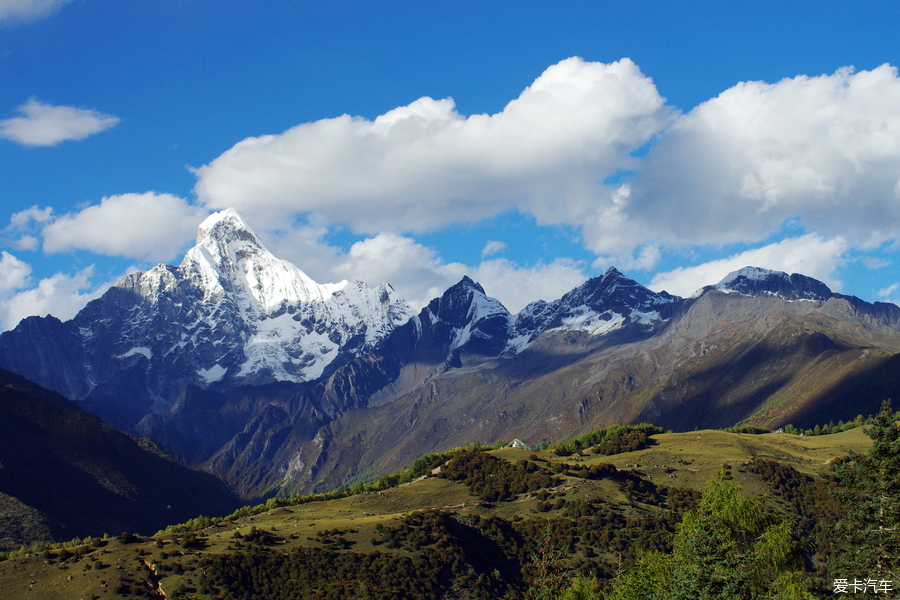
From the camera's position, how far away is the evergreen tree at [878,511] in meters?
68.4

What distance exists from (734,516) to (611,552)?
109011mm

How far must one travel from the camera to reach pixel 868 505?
70.0 meters

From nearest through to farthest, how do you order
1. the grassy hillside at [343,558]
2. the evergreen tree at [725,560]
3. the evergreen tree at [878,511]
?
the evergreen tree at [878,511] < the evergreen tree at [725,560] < the grassy hillside at [343,558]

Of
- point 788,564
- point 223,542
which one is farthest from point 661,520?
point 788,564

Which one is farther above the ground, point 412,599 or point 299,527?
point 299,527

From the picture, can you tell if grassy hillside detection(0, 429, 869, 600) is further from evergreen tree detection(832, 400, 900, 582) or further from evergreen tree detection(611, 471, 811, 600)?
evergreen tree detection(832, 400, 900, 582)

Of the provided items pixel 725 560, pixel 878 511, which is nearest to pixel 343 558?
pixel 725 560

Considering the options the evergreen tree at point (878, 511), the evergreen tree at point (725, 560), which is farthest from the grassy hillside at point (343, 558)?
the evergreen tree at point (878, 511)

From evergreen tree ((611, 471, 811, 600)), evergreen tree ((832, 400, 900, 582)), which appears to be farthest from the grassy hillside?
evergreen tree ((832, 400, 900, 582))

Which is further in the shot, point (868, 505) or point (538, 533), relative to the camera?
point (538, 533)

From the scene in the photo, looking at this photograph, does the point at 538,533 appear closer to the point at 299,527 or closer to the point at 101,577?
the point at 299,527

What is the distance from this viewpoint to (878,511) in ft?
229

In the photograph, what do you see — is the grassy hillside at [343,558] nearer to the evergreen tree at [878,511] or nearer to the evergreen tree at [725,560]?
the evergreen tree at [725,560]

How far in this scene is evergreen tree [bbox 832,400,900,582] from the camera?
224ft
